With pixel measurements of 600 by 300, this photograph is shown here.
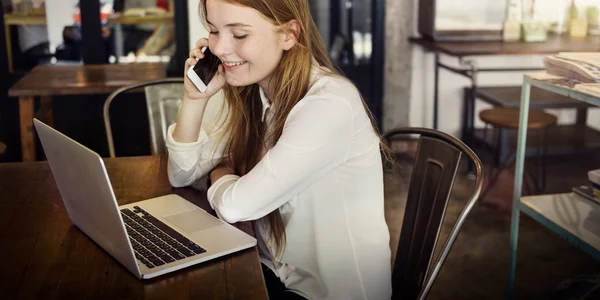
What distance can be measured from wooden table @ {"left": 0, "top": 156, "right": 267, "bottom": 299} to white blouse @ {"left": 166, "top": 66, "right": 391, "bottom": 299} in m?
0.09

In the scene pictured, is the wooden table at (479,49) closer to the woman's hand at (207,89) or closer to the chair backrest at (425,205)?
the chair backrest at (425,205)

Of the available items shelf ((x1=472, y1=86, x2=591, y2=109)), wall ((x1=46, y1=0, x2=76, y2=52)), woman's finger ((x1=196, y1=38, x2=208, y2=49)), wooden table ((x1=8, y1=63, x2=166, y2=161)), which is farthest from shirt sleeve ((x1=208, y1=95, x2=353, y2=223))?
wall ((x1=46, y1=0, x2=76, y2=52))

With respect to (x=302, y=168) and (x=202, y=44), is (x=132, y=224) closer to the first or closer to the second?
(x=302, y=168)

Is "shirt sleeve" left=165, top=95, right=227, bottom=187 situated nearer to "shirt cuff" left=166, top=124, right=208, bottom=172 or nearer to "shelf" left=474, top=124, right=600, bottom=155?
"shirt cuff" left=166, top=124, right=208, bottom=172

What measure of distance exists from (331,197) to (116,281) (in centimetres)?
54

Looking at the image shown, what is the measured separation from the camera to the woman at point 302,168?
4.90 ft

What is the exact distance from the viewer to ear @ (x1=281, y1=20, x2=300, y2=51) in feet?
5.22

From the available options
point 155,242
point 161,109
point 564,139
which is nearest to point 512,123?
point 564,139

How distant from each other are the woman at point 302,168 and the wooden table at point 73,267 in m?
0.12

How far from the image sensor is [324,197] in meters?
1.60

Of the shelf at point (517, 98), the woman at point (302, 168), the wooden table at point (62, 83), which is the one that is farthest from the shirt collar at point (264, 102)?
the shelf at point (517, 98)

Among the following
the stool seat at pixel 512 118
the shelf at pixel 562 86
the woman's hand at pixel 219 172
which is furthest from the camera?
the stool seat at pixel 512 118

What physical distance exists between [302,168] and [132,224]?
36 centimetres

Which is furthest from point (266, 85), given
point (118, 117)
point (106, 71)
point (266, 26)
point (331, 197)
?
point (118, 117)
